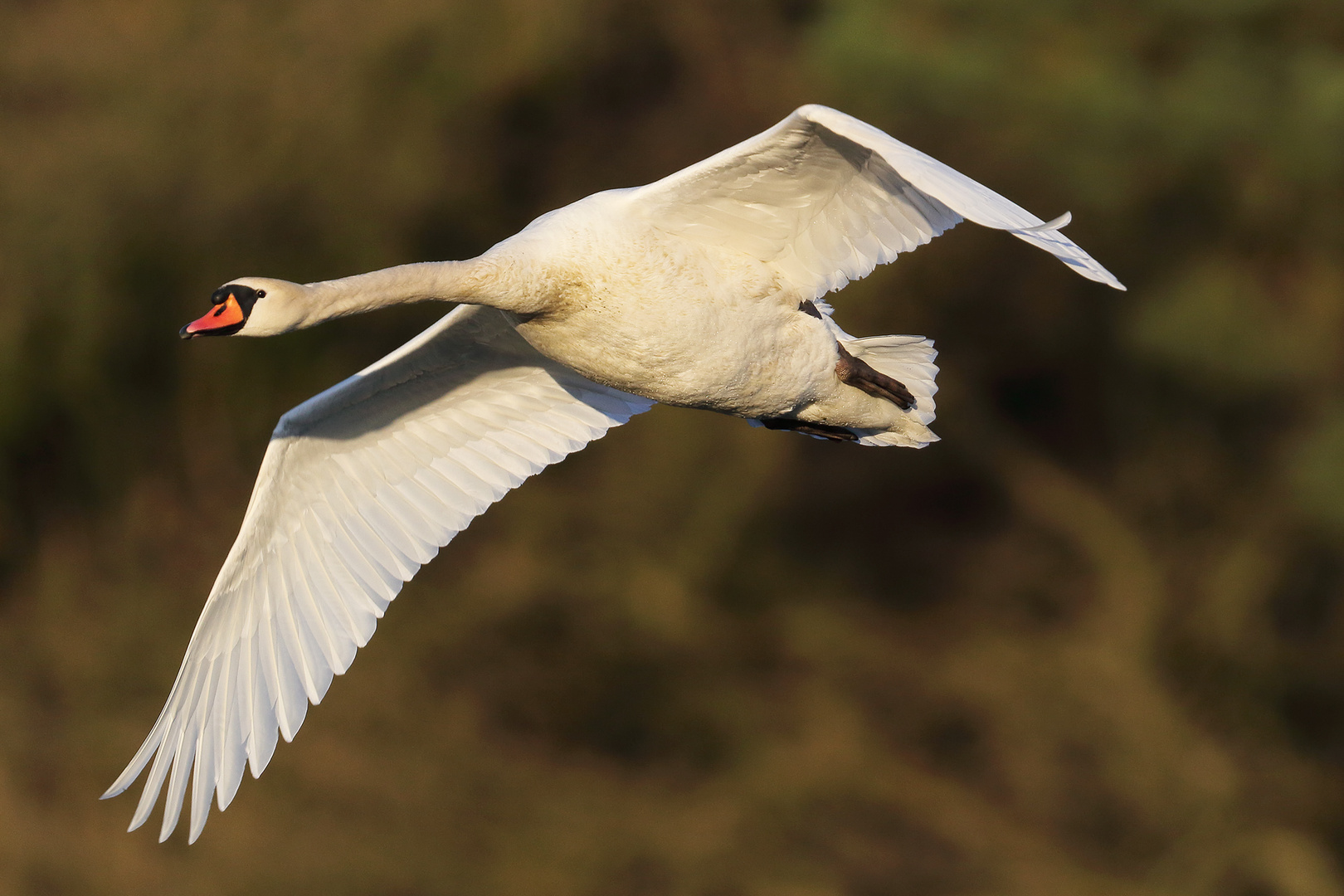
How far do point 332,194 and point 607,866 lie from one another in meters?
6.07

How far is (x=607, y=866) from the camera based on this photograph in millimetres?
12719

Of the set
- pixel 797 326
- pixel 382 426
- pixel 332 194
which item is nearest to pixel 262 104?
pixel 332 194

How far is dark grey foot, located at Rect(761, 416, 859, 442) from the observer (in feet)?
17.6

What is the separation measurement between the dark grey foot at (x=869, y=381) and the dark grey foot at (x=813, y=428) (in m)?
0.25

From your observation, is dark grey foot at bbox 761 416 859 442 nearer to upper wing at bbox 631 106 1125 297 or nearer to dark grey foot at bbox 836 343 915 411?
dark grey foot at bbox 836 343 915 411

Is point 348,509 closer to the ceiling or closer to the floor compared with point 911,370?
closer to the floor

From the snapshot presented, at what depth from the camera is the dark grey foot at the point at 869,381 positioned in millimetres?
5129

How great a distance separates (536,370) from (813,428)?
1032 mm

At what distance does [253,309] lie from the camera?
3.97m

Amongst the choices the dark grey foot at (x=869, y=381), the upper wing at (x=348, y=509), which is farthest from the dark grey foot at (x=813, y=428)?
the upper wing at (x=348, y=509)

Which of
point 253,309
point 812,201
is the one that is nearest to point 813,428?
point 812,201

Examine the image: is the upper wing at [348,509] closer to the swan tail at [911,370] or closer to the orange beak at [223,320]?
the swan tail at [911,370]

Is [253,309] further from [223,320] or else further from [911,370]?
[911,370]

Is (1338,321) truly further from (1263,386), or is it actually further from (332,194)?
(332,194)
